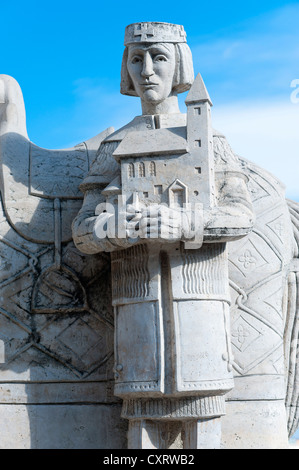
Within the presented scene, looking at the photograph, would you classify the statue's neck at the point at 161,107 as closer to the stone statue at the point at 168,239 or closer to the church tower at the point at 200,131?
the stone statue at the point at 168,239

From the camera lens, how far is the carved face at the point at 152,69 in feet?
25.4

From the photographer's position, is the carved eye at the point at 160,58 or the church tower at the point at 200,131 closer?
the church tower at the point at 200,131

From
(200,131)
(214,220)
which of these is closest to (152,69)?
(200,131)

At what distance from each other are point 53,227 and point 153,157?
4.47 feet

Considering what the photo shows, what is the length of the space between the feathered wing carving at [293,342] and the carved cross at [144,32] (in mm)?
2177

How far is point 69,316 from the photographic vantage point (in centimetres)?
838

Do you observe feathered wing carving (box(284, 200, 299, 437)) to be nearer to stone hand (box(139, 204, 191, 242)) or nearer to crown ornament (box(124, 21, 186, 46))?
stone hand (box(139, 204, 191, 242))

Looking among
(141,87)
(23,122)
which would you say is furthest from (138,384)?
(23,122)

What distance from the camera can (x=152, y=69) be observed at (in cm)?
775

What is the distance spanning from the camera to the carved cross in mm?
7730

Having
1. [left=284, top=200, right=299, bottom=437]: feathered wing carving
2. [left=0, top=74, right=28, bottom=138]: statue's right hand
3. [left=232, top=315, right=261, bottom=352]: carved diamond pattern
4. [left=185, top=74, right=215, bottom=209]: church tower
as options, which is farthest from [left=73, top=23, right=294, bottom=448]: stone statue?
[left=0, top=74, right=28, bottom=138]: statue's right hand

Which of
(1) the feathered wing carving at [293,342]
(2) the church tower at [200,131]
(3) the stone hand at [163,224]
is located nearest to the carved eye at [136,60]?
(2) the church tower at [200,131]

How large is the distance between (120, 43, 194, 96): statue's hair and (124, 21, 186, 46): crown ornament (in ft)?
0.30
